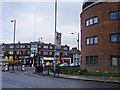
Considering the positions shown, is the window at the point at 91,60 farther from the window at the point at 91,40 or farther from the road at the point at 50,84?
the road at the point at 50,84

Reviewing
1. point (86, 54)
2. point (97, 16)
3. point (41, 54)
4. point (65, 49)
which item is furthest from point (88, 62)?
point (65, 49)

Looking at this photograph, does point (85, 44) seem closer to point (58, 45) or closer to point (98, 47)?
point (98, 47)

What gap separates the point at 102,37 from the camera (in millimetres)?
25703

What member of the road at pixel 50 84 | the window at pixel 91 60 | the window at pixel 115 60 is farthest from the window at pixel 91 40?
the road at pixel 50 84

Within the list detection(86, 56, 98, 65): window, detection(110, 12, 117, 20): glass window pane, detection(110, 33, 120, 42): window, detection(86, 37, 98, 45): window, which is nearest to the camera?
detection(110, 33, 120, 42): window

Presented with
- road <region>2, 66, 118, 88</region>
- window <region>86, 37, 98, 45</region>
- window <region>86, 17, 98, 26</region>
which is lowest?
road <region>2, 66, 118, 88</region>

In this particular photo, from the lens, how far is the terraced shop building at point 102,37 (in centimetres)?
2416

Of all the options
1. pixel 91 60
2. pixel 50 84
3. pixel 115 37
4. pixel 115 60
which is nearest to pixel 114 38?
pixel 115 37

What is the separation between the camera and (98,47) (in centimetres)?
2627

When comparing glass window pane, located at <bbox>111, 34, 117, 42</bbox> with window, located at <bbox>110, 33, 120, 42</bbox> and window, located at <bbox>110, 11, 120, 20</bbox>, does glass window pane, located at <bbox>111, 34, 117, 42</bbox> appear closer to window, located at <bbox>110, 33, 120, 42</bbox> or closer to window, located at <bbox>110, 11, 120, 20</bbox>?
window, located at <bbox>110, 33, 120, 42</bbox>

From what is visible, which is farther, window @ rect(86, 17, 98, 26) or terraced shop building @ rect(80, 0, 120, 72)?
window @ rect(86, 17, 98, 26)

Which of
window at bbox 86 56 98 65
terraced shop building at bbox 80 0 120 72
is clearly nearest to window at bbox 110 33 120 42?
Result: terraced shop building at bbox 80 0 120 72

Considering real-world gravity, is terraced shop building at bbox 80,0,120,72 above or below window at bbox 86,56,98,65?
above

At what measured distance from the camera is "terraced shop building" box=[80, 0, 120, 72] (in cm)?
2416
